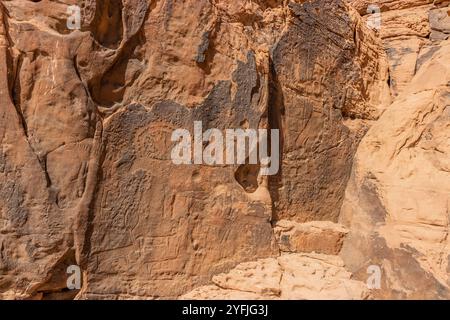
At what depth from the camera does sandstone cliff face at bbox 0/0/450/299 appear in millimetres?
2875

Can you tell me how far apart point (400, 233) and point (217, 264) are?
155 cm

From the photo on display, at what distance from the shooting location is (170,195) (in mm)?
3236

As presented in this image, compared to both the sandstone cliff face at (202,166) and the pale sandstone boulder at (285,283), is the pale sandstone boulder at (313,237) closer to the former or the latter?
the sandstone cliff face at (202,166)

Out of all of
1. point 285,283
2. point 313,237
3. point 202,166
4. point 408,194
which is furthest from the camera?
point 313,237

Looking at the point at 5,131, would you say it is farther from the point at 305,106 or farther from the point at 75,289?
the point at 305,106

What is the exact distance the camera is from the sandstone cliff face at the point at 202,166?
113 inches

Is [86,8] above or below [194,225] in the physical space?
above

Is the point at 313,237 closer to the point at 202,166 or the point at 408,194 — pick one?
the point at 408,194

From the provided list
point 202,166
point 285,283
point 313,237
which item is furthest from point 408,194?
point 202,166

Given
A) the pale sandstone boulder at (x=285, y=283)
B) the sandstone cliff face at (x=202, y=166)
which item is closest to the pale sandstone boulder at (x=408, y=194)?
the sandstone cliff face at (x=202, y=166)

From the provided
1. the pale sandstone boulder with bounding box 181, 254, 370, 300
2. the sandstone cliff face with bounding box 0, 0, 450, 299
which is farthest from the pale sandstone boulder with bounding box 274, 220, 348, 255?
the pale sandstone boulder with bounding box 181, 254, 370, 300

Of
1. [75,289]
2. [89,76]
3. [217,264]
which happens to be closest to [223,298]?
[217,264]

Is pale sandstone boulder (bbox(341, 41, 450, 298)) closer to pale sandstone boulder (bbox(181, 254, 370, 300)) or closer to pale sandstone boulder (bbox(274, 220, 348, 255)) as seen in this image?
pale sandstone boulder (bbox(274, 220, 348, 255))

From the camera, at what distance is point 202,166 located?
3359 mm
